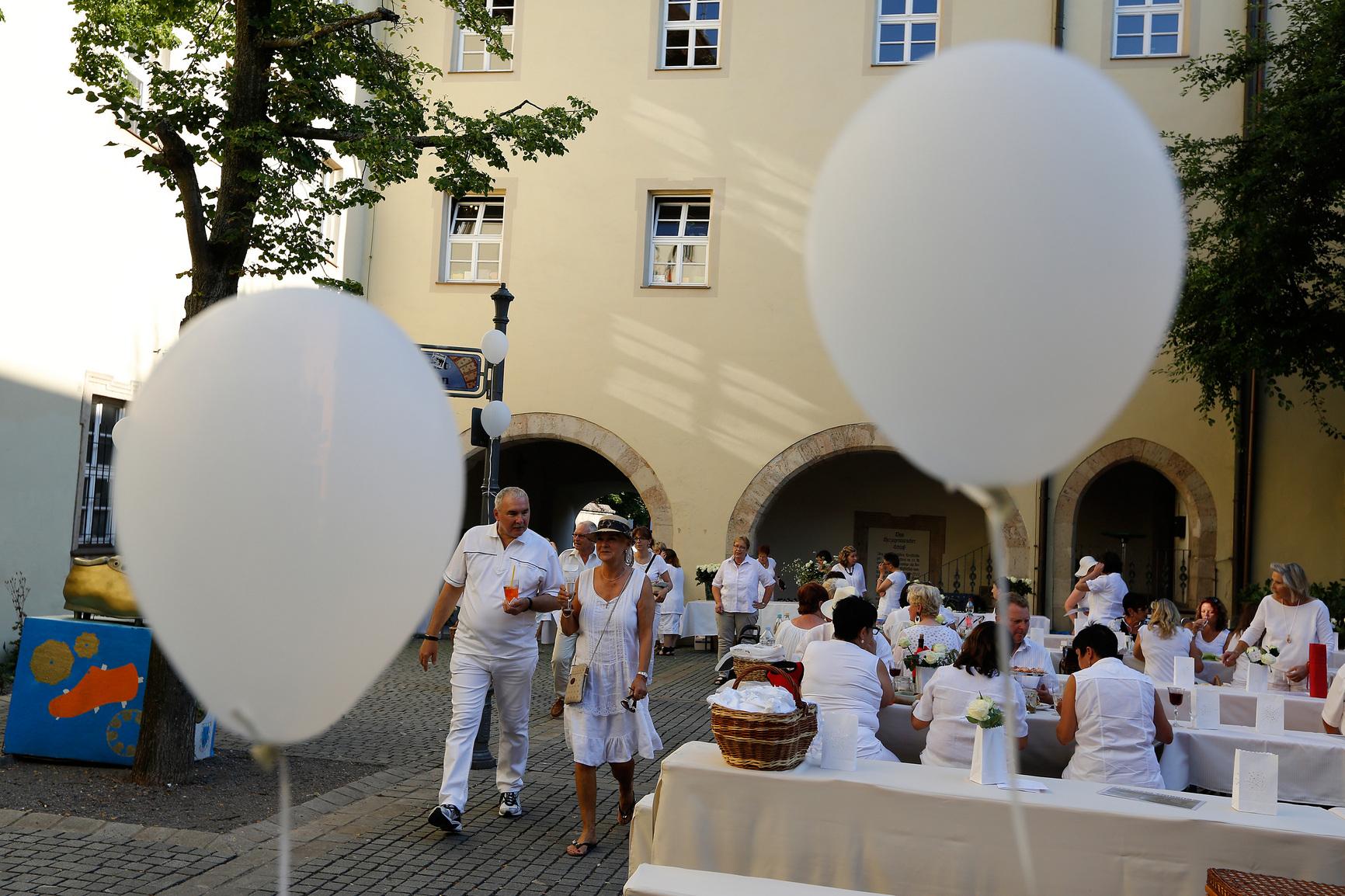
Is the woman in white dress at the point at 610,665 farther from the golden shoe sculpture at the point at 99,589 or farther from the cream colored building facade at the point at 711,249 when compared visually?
the cream colored building facade at the point at 711,249

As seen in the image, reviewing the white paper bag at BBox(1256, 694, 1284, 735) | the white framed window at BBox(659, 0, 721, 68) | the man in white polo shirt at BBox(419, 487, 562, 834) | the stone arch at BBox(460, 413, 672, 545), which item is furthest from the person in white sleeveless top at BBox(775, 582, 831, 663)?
the white framed window at BBox(659, 0, 721, 68)

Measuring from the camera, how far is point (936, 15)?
16641mm

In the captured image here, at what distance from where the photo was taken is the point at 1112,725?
5.02m

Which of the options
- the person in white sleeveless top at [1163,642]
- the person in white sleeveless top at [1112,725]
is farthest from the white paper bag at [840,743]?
the person in white sleeveless top at [1163,642]

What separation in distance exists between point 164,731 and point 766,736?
3.97m

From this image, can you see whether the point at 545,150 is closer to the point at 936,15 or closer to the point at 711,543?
the point at 711,543

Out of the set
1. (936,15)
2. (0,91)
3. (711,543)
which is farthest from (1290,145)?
(0,91)

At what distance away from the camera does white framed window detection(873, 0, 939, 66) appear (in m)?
16.8

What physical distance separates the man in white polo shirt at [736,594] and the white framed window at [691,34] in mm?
7372

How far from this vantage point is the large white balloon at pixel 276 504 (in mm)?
2246

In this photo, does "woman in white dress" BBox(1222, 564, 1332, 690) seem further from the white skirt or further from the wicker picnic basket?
the wicker picnic basket

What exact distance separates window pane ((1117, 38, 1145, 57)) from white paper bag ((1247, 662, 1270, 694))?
37.9 feet

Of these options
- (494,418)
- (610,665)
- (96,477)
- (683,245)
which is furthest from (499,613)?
(683,245)

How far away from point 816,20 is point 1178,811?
14.8 metres
